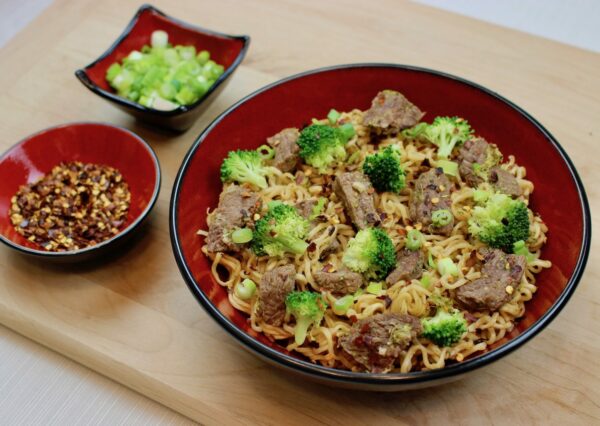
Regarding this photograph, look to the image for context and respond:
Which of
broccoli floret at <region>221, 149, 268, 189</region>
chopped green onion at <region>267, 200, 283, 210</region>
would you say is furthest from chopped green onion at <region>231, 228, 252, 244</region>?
broccoli floret at <region>221, 149, 268, 189</region>

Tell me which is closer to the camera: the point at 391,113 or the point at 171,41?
the point at 391,113

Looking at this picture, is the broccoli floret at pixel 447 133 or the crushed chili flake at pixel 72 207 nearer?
the broccoli floret at pixel 447 133

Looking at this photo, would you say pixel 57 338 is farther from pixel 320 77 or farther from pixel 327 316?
pixel 320 77

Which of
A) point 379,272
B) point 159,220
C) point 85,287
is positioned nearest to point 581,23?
point 379,272

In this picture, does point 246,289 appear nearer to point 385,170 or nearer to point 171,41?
point 385,170

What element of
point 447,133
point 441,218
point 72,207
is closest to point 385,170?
point 441,218

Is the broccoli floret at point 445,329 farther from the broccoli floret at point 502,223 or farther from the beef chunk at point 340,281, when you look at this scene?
the broccoli floret at point 502,223

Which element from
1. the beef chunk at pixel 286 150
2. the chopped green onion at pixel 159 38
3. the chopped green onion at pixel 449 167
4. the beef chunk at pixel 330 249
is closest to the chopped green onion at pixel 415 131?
the chopped green onion at pixel 449 167
